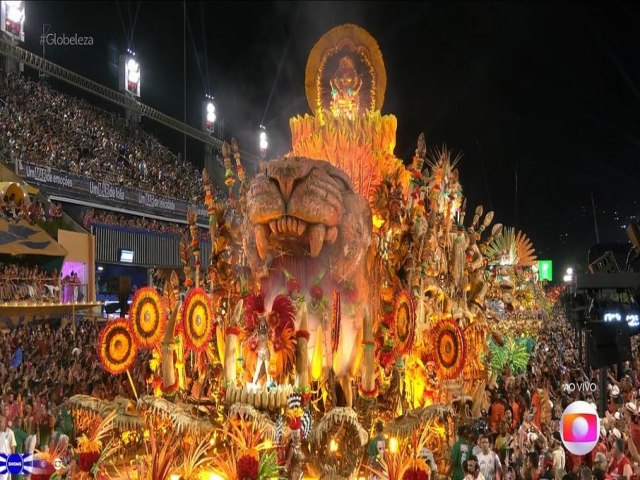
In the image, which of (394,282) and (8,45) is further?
(8,45)

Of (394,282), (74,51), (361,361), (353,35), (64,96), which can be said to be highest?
(74,51)

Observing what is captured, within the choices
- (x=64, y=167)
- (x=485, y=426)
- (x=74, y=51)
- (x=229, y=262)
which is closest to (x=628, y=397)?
(x=485, y=426)

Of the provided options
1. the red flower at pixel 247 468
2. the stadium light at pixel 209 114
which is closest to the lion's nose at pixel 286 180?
the red flower at pixel 247 468

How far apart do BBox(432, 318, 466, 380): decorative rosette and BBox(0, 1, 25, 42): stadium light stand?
24381 millimetres

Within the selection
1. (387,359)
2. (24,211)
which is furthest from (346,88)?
(24,211)

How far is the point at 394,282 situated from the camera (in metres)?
12.1

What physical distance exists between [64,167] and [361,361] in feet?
62.8

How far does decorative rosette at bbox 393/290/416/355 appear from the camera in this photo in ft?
34.9

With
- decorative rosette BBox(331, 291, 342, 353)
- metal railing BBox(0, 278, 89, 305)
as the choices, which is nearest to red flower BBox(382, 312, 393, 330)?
decorative rosette BBox(331, 291, 342, 353)

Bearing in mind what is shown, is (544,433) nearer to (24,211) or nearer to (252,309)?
(252,309)

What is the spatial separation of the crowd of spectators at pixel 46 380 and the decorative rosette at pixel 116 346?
844 mm

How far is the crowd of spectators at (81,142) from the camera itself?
25406 mm

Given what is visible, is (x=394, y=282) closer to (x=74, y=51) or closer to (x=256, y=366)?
(x=256, y=366)

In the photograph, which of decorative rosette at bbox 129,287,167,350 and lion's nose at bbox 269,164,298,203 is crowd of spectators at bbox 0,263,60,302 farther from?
lion's nose at bbox 269,164,298,203
